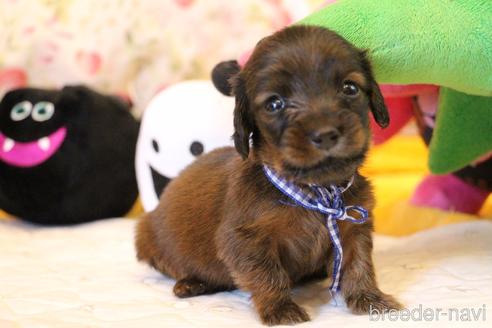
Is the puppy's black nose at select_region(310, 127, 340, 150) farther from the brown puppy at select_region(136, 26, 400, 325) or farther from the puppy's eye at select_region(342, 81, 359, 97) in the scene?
the puppy's eye at select_region(342, 81, 359, 97)

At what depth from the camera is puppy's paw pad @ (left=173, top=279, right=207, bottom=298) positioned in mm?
2203

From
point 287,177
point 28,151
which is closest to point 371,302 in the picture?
point 287,177

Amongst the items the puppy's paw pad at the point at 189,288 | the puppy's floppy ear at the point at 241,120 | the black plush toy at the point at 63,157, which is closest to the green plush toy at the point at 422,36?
the puppy's floppy ear at the point at 241,120

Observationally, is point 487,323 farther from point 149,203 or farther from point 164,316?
point 149,203

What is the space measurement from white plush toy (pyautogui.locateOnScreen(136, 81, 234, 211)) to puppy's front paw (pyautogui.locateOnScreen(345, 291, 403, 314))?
3.55ft

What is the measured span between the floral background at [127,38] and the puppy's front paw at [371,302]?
2.06 m

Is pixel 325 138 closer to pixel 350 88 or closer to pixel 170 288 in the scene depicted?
pixel 350 88

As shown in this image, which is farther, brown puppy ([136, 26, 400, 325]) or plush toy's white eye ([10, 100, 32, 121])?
plush toy's white eye ([10, 100, 32, 121])

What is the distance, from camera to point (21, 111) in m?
3.27

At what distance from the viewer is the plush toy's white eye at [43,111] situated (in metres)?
3.25

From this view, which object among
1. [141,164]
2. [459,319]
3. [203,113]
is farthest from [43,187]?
[459,319]

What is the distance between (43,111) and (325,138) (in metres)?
2.01

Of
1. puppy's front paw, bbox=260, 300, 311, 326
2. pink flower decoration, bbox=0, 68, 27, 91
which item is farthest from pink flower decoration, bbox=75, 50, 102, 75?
puppy's front paw, bbox=260, 300, 311, 326

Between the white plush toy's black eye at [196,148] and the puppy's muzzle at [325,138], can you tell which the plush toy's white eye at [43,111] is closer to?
the white plush toy's black eye at [196,148]
